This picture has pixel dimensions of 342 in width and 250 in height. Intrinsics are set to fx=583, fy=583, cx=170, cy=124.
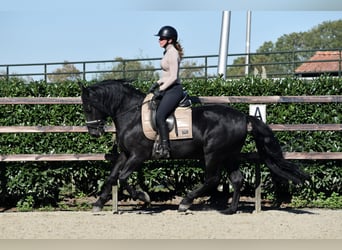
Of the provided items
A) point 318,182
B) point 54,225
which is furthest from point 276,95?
point 54,225

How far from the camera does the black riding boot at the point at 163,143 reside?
8.32 meters

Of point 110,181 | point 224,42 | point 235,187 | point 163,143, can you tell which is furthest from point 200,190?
point 224,42

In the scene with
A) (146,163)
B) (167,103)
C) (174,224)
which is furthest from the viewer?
(146,163)

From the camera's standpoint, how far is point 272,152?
28.6ft

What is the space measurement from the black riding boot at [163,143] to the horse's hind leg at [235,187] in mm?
1154

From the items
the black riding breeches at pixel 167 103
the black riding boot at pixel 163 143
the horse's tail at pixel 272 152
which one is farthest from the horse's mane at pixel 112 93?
the horse's tail at pixel 272 152

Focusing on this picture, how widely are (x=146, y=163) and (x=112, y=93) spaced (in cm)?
141

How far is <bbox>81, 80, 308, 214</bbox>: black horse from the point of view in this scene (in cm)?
855

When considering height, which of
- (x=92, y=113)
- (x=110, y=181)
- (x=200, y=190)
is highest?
(x=92, y=113)

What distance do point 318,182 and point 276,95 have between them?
1.57 metres

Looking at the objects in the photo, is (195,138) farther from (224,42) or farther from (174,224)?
(224,42)

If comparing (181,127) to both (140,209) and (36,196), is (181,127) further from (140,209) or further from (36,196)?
(36,196)

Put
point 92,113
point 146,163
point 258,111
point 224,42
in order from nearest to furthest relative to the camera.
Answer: point 92,113, point 258,111, point 146,163, point 224,42

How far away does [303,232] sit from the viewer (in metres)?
7.33
